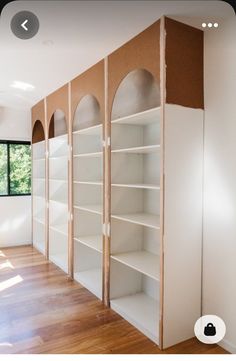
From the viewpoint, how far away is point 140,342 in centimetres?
192

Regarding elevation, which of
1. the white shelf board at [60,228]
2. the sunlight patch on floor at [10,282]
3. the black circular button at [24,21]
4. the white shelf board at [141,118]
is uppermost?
the black circular button at [24,21]

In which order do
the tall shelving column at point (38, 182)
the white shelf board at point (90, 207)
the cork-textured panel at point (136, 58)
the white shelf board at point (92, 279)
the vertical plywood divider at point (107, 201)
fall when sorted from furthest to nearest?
the tall shelving column at point (38, 182) < the white shelf board at point (90, 207) < the white shelf board at point (92, 279) < the vertical plywood divider at point (107, 201) < the cork-textured panel at point (136, 58)

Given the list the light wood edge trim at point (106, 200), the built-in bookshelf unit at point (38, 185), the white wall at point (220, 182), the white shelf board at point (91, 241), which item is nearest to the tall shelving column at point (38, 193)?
the built-in bookshelf unit at point (38, 185)

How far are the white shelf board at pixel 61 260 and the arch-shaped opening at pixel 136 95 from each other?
1.90 m

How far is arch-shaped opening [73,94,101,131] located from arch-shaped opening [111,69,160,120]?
2.12 ft

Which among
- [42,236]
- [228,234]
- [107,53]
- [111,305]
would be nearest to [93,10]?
[107,53]

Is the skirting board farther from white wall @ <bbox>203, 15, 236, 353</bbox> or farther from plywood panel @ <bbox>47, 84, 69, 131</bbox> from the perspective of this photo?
white wall @ <bbox>203, 15, 236, 353</bbox>

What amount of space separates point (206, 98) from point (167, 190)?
0.73 metres

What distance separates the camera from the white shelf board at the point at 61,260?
3321 millimetres

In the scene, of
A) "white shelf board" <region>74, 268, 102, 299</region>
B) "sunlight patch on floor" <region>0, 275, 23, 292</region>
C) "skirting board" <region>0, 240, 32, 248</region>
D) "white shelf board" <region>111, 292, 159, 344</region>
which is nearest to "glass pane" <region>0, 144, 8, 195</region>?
"skirting board" <region>0, 240, 32, 248</region>

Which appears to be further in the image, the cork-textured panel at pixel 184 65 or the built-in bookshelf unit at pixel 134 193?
the built-in bookshelf unit at pixel 134 193

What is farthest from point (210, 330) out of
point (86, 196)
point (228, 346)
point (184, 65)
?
point (86, 196)

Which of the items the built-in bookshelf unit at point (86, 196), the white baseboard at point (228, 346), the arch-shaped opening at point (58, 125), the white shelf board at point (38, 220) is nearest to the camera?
the white baseboard at point (228, 346)

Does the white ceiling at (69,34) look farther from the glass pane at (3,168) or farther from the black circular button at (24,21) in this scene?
the glass pane at (3,168)
